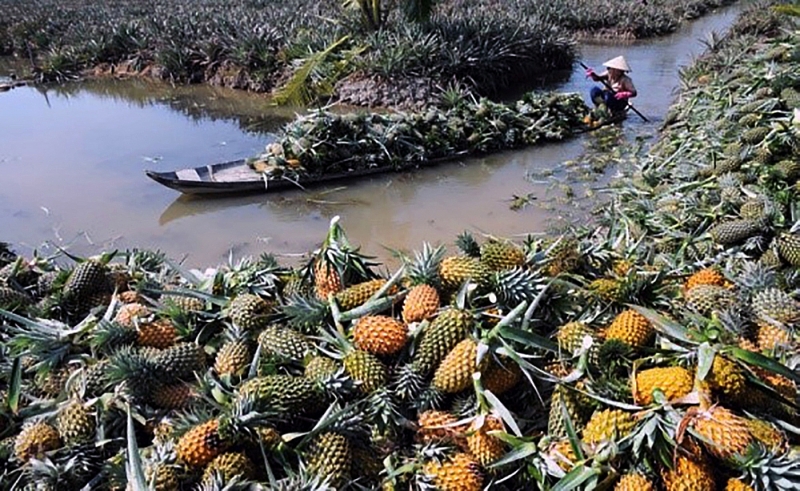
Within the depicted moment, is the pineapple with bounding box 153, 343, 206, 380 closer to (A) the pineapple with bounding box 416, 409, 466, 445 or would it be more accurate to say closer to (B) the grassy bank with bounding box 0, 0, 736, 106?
(A) the pineapple with bounding box 416, 409, 466, 445

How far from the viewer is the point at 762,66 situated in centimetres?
856

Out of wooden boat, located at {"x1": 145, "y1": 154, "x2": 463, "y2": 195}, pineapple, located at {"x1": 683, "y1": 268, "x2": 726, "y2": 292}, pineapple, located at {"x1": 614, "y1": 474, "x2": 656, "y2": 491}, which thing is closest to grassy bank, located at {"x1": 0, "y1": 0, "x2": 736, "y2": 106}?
wooden boat, located at {"x1": 145, "y1": 154, "x2": 463, "y2": 195}

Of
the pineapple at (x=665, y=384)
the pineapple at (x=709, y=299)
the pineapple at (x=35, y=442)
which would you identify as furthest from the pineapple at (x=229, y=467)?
the pineapple at (x=709, y=299)

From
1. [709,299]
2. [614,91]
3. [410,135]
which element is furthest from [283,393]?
[614,91]

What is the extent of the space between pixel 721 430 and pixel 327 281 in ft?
4.95

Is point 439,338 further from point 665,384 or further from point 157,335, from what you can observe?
point 157,335

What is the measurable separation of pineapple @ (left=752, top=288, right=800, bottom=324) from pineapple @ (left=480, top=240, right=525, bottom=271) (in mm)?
955

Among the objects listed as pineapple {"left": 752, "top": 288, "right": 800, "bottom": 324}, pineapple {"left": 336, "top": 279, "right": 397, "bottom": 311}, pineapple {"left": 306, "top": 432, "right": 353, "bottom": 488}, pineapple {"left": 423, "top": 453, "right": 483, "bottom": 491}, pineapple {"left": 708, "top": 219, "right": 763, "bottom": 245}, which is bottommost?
pineapple {"left": 708, "top": 219, "right": 763, "bottom": 245}

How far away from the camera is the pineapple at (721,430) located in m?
1.81

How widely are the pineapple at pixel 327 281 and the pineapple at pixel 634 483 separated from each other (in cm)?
127

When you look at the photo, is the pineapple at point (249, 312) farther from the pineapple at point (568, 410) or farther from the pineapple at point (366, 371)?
the pineapple at point (568, 410)

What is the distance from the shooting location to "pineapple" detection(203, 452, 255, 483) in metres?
1.94

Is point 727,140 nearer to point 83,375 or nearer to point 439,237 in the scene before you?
point 439,237

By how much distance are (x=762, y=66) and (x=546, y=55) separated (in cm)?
638
